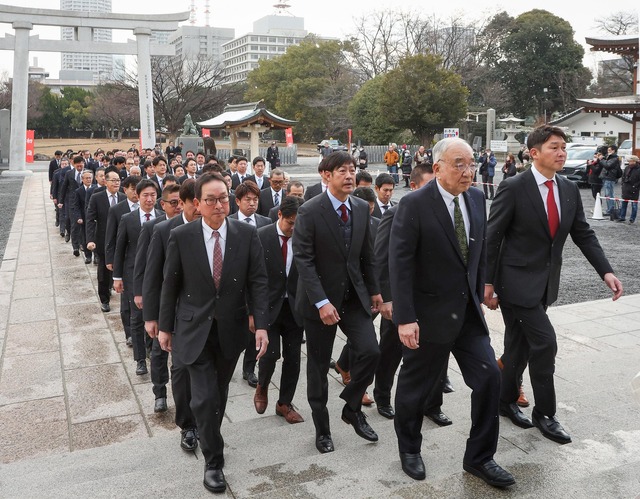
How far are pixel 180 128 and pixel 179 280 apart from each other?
44.2 metres

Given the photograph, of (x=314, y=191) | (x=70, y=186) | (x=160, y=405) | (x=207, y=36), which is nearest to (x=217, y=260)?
(x=160, y=405)

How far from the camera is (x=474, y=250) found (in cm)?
350

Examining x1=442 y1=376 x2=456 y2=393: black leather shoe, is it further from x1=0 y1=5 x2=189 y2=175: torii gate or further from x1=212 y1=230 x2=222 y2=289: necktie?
x1=0 y1=5 x2=189 y2=175: torii gate

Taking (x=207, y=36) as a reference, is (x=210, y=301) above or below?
below

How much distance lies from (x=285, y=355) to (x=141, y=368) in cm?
170

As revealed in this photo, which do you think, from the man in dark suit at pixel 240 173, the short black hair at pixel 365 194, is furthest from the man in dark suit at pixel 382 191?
the man in dark suit at pixel 240 173

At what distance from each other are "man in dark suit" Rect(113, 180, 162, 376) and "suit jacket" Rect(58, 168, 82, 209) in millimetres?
6750

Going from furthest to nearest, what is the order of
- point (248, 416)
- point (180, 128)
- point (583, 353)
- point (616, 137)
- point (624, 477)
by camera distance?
point (180, 128) → point (616, 137) → point (583, 353) → point (248, 416) → point (624, 477)

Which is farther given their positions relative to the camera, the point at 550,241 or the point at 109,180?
the point at 109,180

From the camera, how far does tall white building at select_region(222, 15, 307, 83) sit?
120 metres

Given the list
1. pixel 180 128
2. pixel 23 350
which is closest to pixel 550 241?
pixel 23 350

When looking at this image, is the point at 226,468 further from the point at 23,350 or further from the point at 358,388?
the point at 23,350

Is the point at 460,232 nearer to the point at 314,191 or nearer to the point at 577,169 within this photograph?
the point at 314,191

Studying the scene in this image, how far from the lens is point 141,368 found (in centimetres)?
566
